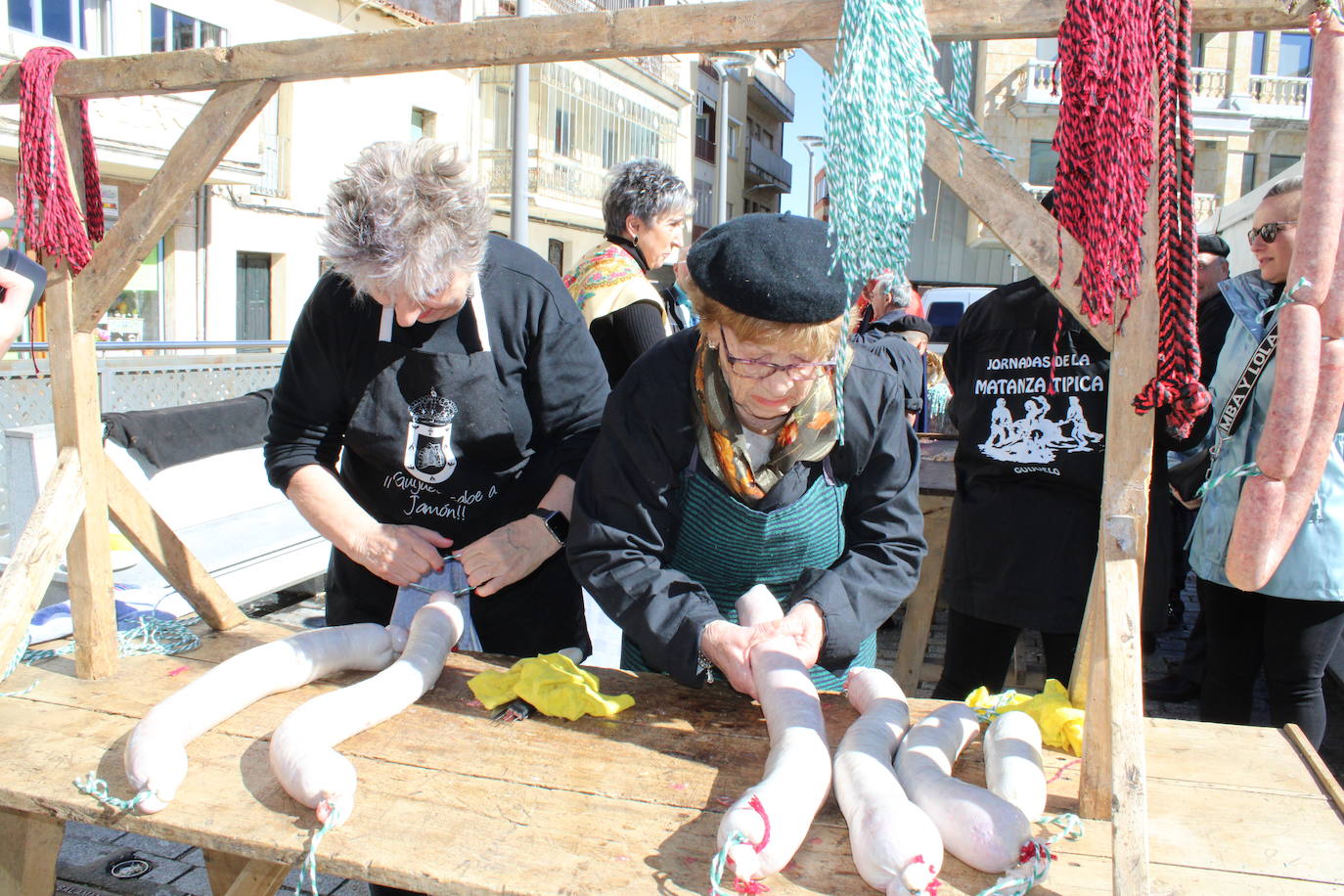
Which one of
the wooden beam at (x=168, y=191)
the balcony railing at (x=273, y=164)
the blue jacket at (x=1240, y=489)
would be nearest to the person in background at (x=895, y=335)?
the blue jacket at (x=1240, y=489)

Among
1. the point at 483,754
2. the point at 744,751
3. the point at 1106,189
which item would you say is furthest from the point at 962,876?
the point at 1106,189

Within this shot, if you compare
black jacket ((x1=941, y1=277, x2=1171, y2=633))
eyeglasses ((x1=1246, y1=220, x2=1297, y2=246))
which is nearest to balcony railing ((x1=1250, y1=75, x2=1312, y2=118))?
eyeglasses ((x1=1246, y1=220, x2=1297, y2=246))

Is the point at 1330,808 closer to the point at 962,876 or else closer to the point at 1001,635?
the point at 962,876

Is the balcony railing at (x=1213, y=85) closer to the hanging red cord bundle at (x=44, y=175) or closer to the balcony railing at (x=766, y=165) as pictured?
the balcony railing at (x=766, y=165)

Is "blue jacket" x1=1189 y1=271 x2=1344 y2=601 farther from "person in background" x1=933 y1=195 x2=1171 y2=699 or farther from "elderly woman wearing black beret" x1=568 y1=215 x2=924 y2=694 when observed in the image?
"elderly woman wearing black beret" x1=568 y1=215 x2=924 y2=694

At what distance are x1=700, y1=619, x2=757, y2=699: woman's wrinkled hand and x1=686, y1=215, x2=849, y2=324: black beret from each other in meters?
0.61

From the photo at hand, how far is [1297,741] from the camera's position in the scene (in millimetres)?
1936

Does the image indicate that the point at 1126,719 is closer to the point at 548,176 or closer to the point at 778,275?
the point at 778,275

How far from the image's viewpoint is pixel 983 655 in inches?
121

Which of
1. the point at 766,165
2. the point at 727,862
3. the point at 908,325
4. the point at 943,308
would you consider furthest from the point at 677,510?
the point at 766,165

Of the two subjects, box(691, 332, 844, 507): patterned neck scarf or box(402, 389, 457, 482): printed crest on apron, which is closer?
box(691, 332, 844, 507): patterned neck scarf

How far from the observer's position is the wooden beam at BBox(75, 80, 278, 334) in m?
2.18

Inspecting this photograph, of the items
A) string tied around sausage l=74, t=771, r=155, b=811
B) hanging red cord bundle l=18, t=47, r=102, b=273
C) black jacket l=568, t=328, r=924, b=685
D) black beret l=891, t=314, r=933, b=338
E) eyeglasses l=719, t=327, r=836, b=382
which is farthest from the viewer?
black beret l=891, t=314, r=933, b=338

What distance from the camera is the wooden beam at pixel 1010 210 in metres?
1.57
